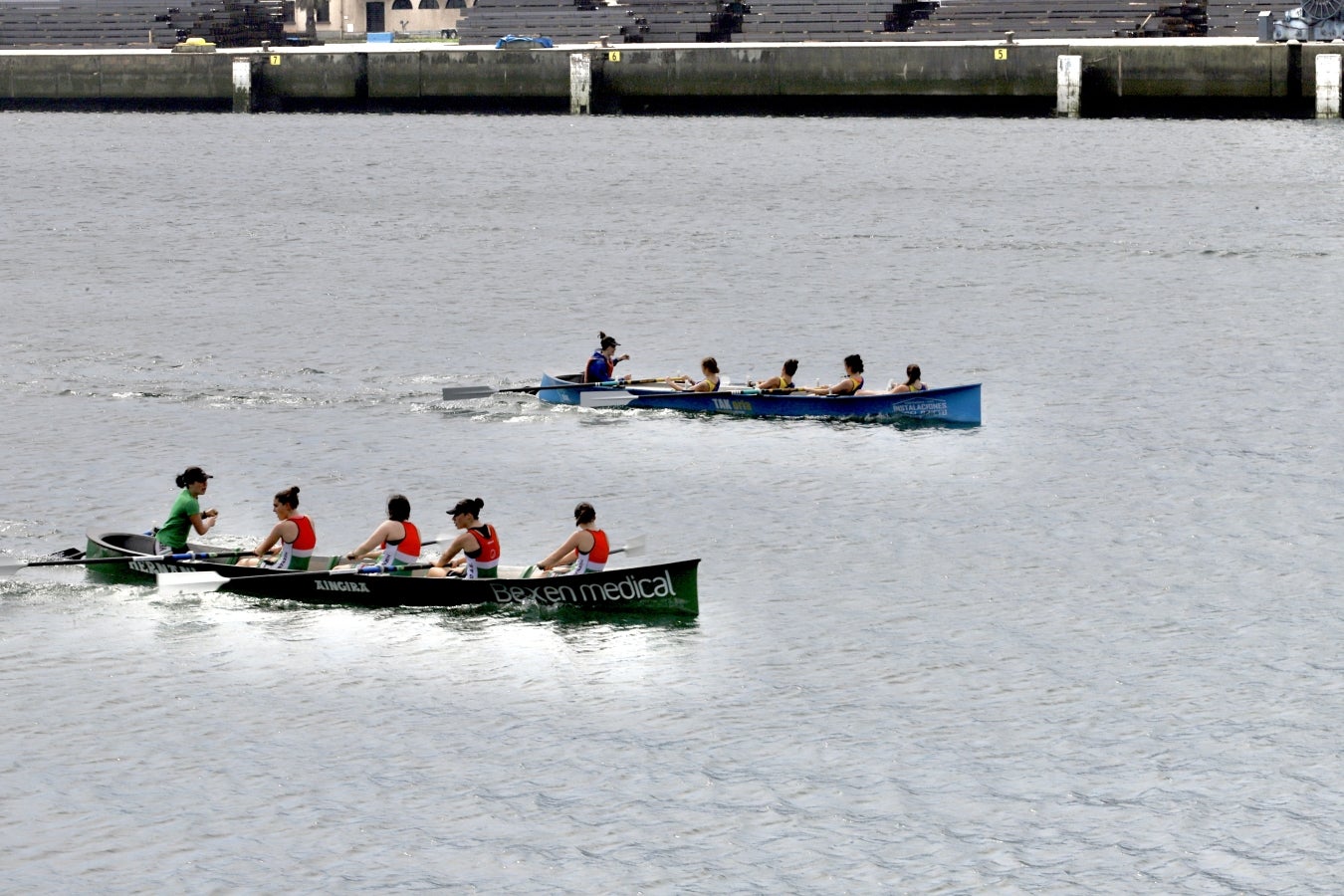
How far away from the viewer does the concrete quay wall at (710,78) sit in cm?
10156

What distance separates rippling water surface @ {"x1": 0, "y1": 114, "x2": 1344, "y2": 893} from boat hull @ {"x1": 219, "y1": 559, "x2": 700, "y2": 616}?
1.25ft

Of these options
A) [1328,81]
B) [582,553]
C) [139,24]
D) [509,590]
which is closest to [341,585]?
[509,590]

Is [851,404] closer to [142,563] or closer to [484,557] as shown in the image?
[484,557]

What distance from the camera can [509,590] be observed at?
98.0ft

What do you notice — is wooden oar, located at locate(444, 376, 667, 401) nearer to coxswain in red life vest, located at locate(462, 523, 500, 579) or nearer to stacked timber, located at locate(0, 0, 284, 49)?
coxswain in red life vest, located at locate(462, 523, 500, 579)

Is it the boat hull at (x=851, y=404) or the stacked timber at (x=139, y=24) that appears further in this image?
the stacked timber at (x=139, y=24)

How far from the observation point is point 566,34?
138750mm

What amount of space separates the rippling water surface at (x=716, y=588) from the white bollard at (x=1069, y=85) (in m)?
30.6

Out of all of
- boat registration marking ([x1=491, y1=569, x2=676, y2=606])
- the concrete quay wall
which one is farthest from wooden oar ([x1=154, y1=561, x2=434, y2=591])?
the concrete quay wall

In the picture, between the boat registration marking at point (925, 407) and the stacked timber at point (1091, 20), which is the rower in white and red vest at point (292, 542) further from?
the stacked timber at point (1091, 20)

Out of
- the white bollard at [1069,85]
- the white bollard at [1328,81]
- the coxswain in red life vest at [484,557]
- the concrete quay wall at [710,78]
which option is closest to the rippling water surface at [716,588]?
the coxswain in red life vest at [484,557]

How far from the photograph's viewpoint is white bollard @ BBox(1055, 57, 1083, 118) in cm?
10394

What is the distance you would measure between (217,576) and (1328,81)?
82065mm

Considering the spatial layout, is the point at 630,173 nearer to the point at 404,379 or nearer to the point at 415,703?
the point at 404,379
